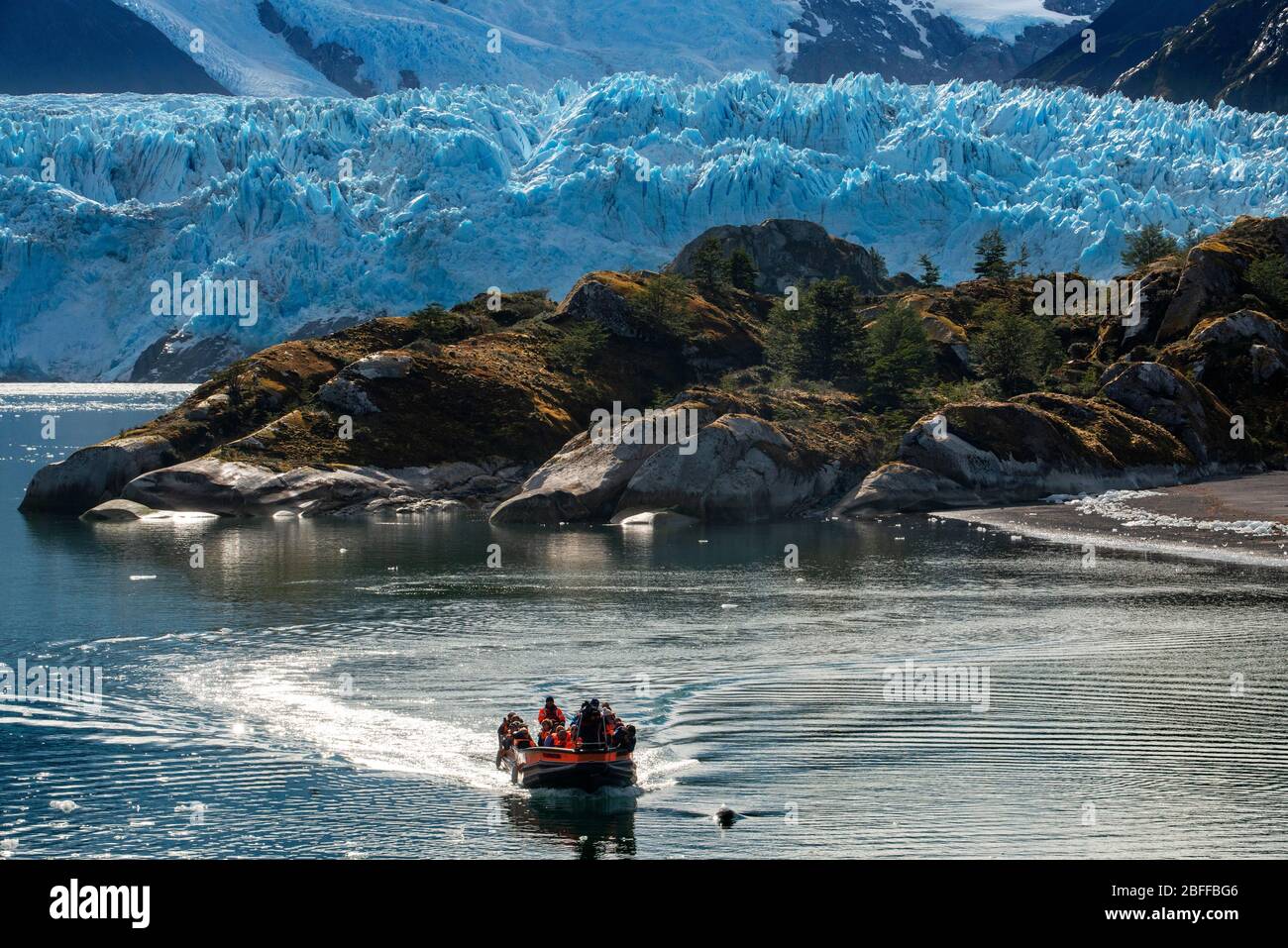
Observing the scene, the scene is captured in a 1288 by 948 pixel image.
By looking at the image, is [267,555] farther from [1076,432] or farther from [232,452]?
[1076,432]

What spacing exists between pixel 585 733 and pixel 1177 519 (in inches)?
1583

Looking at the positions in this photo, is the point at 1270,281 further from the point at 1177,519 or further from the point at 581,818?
the point at 581,818

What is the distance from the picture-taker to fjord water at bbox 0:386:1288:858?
20.6m

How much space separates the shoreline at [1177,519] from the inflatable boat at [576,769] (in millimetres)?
30370

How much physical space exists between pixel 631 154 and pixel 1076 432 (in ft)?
294

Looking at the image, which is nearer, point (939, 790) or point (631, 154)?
point (939, 790)

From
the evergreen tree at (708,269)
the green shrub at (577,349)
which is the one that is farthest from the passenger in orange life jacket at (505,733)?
the evergreen tree at (708,269)

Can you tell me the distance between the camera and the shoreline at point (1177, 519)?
164 ft

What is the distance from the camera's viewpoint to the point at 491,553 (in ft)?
169

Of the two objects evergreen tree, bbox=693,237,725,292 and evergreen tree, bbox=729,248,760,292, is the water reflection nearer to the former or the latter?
evergreen tree, bbox=693,237,725,292

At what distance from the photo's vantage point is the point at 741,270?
321 ft

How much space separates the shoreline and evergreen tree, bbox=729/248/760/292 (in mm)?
38464

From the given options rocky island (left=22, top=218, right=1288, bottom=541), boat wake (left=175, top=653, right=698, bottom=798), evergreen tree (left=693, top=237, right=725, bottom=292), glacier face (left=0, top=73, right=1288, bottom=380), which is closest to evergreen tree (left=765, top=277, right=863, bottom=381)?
rocky island (left=22, top=218, right=1288, bottom=541)

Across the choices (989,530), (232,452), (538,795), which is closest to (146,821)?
A: (538,795)
